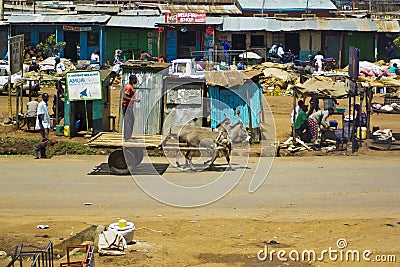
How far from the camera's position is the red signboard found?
126 ft

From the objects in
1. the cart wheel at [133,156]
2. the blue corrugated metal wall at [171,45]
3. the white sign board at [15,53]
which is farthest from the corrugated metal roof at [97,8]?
the cart wheel at [133,156]

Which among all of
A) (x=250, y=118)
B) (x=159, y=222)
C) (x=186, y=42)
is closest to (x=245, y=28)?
(x=186, y=42)

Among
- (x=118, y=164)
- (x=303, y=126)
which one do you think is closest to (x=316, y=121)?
(x=303, y=126)

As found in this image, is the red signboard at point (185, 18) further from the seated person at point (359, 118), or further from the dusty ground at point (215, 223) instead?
the dusty ground at point (215, 223)

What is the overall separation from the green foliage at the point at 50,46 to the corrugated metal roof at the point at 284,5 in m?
11.1

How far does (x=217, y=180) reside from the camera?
53.0 feet

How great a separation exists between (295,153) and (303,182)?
4.24 metres

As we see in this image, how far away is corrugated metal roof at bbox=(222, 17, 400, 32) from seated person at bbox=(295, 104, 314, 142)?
18455 mm

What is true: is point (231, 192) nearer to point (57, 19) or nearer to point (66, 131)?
point (66, 131)

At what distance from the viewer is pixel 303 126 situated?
21.4 m

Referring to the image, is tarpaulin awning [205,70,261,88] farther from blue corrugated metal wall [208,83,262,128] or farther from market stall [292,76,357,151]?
market stall [292,76,357,151]

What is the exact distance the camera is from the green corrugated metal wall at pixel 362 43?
134ft

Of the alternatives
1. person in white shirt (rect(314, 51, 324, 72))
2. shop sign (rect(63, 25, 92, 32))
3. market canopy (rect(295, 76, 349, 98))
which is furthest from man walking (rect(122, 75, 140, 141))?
shop sign (rect(63, 25, 92, 32))

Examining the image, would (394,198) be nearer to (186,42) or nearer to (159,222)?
(159,222)
